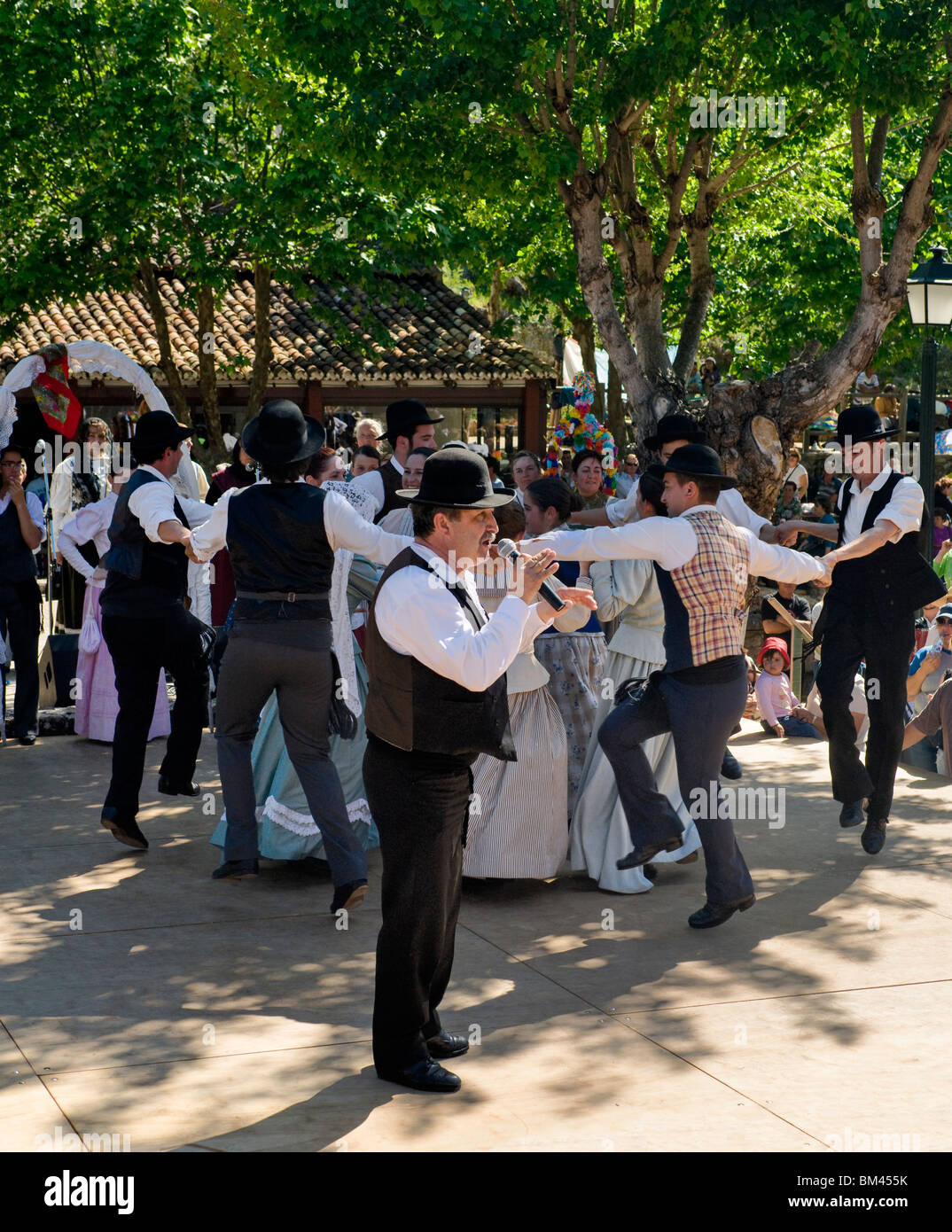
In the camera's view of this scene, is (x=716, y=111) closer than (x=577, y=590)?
No

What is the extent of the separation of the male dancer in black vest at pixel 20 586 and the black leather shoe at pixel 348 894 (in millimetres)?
4116

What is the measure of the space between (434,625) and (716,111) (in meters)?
9.63

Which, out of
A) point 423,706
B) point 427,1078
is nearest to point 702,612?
point 423,706

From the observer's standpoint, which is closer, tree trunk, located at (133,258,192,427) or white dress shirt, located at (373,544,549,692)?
→ white dress shirt, located at (373,544,549,692)

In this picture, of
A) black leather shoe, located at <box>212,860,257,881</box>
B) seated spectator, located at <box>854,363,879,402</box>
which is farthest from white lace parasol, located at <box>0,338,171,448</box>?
seated spectator, located at <box>854,363,879,402</box>

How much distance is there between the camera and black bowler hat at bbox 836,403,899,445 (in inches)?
257

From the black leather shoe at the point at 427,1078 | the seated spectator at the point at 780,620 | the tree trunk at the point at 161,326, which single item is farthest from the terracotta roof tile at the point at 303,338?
the black leather shoe at the point at 427,1078

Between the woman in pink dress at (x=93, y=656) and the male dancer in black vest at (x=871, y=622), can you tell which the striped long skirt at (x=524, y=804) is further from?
the woman in pink dress at (x=93, y=656)

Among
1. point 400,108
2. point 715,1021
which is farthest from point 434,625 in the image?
point 400,108

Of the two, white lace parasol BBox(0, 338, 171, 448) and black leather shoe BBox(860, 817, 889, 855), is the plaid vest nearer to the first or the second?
black leather shoe BBox(860, 817, 889, 855)

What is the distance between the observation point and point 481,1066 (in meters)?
4.08

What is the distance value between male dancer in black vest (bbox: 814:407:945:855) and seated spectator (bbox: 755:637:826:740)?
8.26 ft
